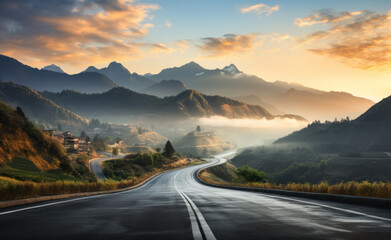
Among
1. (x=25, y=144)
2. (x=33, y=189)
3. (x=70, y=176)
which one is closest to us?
(x=33, y=189)

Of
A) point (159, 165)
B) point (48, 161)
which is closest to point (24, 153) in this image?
point (48, 161)

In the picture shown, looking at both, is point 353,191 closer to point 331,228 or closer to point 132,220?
point 331,228

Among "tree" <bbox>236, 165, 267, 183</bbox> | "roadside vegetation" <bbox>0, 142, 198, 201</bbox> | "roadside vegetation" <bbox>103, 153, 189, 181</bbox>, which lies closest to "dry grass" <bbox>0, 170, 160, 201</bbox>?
"roadside vegetation" <bbox>0, 142, 198, 201</bbox>

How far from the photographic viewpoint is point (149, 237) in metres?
5.91

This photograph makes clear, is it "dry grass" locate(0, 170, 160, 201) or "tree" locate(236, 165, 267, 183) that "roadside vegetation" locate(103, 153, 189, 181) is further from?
"dry grass" locate(0, 170, 160, 201)

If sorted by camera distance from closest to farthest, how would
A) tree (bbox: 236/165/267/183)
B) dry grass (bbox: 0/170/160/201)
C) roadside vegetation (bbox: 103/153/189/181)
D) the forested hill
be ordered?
dry grass (bbox: 0/170/160/201) → the forested hill → tree (bbox: 236/165/267/183) → roadside vegetation (bbox: 103/153/189/181)

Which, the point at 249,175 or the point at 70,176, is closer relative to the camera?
the point at 70,176

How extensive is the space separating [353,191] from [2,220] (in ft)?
48.6

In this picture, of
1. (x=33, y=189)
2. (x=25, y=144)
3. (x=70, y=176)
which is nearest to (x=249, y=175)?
(x=70, y=176)

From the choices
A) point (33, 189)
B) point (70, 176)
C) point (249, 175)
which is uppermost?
point (33, 189)

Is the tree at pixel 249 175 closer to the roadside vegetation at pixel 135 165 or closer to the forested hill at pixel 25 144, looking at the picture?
the roadside vegetation at pixel 135 165

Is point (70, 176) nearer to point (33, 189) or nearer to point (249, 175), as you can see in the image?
point (33, 189)

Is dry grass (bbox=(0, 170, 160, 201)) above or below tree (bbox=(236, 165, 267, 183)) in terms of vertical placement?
above

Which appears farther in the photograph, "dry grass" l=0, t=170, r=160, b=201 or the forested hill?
the forested hill
